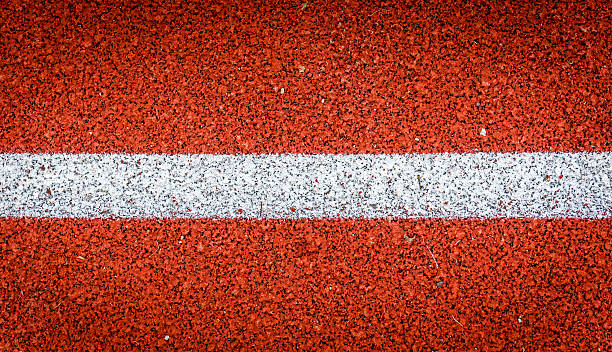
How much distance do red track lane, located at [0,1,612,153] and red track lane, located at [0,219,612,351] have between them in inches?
15.3

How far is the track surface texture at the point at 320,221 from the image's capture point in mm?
1499

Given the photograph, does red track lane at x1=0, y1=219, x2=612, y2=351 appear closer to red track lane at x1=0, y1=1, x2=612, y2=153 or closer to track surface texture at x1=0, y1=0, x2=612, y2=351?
track surface texture at x1=0, y1=0, x2=612, y2=351

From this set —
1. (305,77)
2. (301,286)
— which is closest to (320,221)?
(301,286)

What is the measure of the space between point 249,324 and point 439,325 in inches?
33.5

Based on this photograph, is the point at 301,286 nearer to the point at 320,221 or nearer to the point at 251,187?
the point at 320,221

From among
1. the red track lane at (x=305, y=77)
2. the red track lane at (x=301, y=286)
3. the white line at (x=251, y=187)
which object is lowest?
the red track lane at (x=301, y=286)

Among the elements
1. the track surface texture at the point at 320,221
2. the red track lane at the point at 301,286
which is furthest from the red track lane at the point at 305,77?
the red track lane at the point at 301,286

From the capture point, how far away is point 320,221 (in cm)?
151

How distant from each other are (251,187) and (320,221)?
0.34m

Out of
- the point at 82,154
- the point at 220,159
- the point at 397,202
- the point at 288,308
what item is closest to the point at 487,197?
the point at 397,202

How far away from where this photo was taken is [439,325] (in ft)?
4.97

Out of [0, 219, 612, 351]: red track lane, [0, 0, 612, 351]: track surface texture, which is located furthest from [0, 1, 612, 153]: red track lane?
[0, 219, 612, 351]: red track lane

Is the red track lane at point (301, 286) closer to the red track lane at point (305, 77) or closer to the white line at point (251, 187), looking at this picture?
the white line at point (251, 187)

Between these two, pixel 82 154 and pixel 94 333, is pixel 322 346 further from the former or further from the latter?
pixel 82 154
